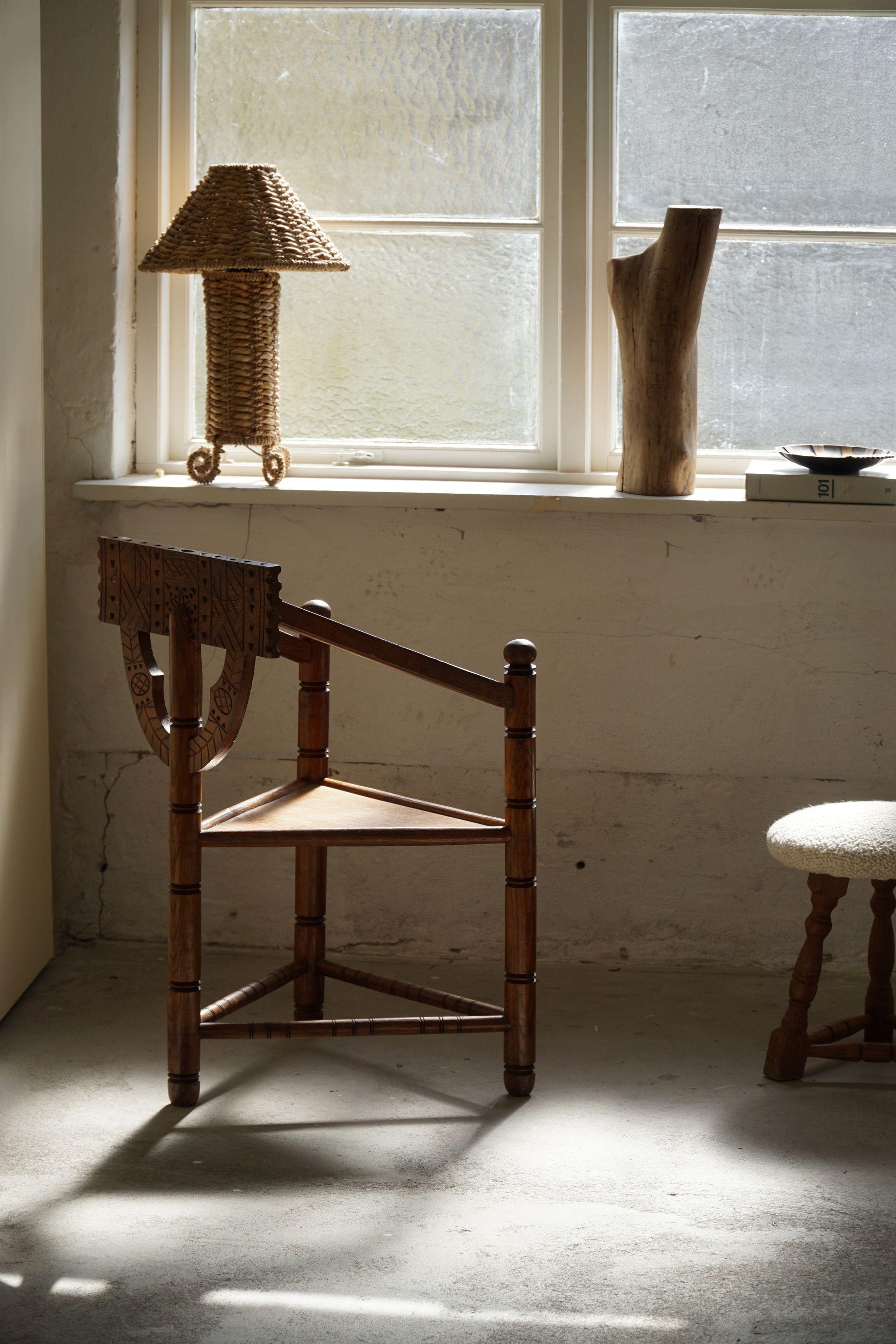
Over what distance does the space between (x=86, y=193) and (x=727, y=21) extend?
1.49 meters

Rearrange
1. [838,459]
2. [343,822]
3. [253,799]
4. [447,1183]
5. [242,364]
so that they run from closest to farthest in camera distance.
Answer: [447,1183], [343,822], [253,799], [838,459], [242,364]

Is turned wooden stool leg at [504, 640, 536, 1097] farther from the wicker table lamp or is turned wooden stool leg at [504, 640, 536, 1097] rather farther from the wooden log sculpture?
the wicker table lamp

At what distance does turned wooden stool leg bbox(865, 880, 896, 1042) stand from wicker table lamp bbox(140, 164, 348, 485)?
5.30 feet

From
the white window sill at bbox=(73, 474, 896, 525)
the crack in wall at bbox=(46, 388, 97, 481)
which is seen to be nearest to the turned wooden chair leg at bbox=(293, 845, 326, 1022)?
the white window sill at bbox=(73, 474, 896, 525)

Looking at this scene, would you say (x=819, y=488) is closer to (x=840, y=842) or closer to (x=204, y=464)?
(x=840, y=842)

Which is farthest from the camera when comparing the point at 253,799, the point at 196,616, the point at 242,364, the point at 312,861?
the point at 242,364

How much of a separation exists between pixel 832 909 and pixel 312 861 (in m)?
1.04

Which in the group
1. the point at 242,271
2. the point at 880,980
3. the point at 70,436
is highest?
the point at 242,271

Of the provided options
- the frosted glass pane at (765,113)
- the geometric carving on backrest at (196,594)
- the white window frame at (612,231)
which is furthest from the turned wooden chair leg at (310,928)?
the frosted glass pane at (765,113)

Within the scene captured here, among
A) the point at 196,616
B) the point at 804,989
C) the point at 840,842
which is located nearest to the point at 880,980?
the point at 804,989

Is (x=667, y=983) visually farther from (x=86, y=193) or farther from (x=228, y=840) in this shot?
(x=86, y=193)

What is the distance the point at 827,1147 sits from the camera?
2438 millimetres

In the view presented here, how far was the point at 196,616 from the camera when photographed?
7.94ft

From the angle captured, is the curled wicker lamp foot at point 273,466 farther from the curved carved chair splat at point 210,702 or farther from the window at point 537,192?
the curved carved chair splat at point 210,702
